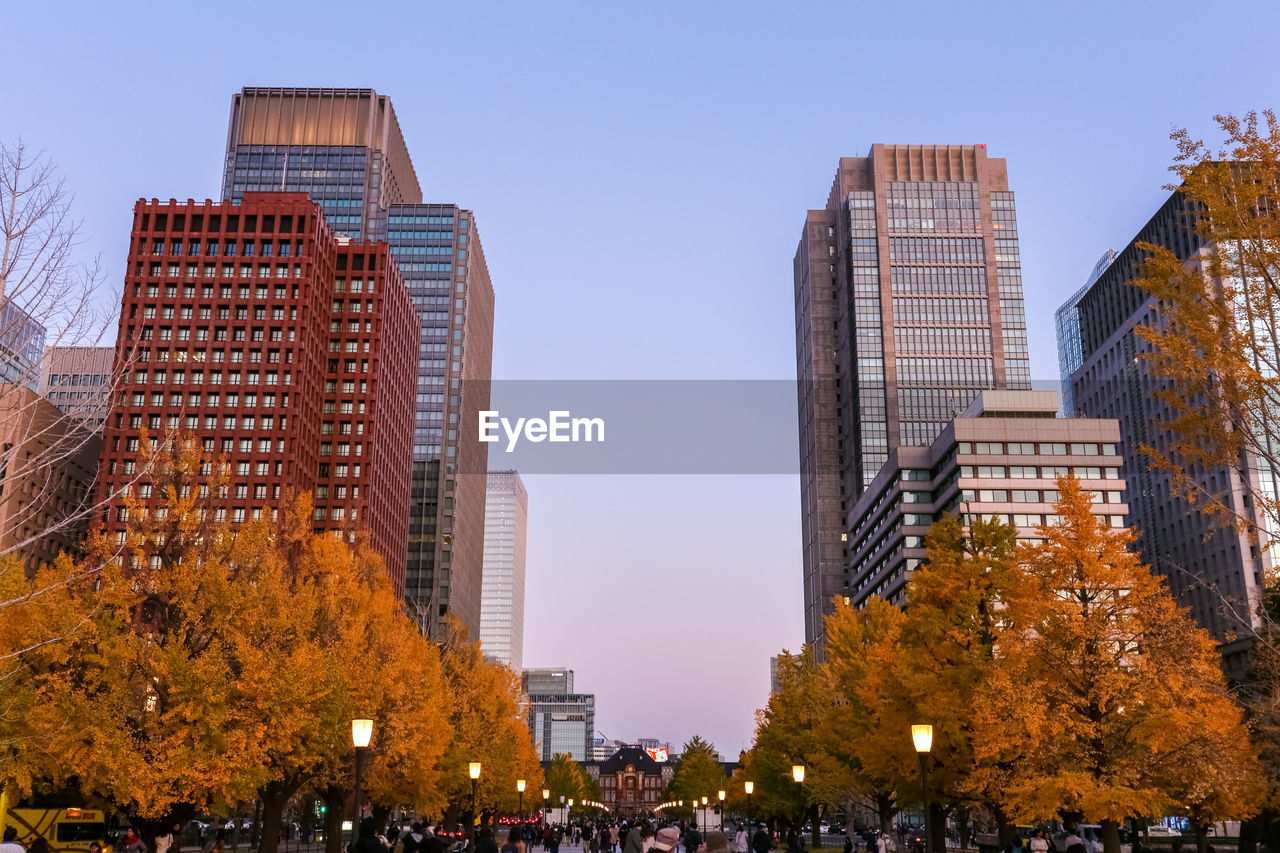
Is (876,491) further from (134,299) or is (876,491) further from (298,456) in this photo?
(134,299)

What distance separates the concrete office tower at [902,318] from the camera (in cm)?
17062

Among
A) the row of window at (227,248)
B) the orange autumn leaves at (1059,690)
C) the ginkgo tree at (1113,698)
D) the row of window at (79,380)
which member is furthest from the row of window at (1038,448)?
the row of window at (79,380)

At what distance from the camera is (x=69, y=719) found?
30547mm

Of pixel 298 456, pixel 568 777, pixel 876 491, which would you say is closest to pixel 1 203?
pixel 298 456

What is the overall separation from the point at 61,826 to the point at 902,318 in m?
154

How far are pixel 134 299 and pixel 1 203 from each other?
11116 centimetres

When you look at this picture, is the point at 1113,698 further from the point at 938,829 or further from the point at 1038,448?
the point at 1038,448

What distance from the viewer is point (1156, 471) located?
4724 inches

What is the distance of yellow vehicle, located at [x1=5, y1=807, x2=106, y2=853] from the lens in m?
35.6

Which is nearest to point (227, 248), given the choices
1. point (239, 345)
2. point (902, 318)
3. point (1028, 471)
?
point (239, 345)

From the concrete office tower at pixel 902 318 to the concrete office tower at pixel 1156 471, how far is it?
11.3 m

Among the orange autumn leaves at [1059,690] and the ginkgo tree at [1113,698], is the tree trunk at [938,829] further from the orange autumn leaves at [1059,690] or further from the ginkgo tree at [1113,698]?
the ginkgo tree at [1113,698]

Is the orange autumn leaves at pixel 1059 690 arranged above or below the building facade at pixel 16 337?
below

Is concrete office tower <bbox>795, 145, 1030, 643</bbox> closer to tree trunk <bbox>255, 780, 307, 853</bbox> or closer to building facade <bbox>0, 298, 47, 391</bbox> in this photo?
tree trunk <bbox>255, 780, 307, 853</bbox>
